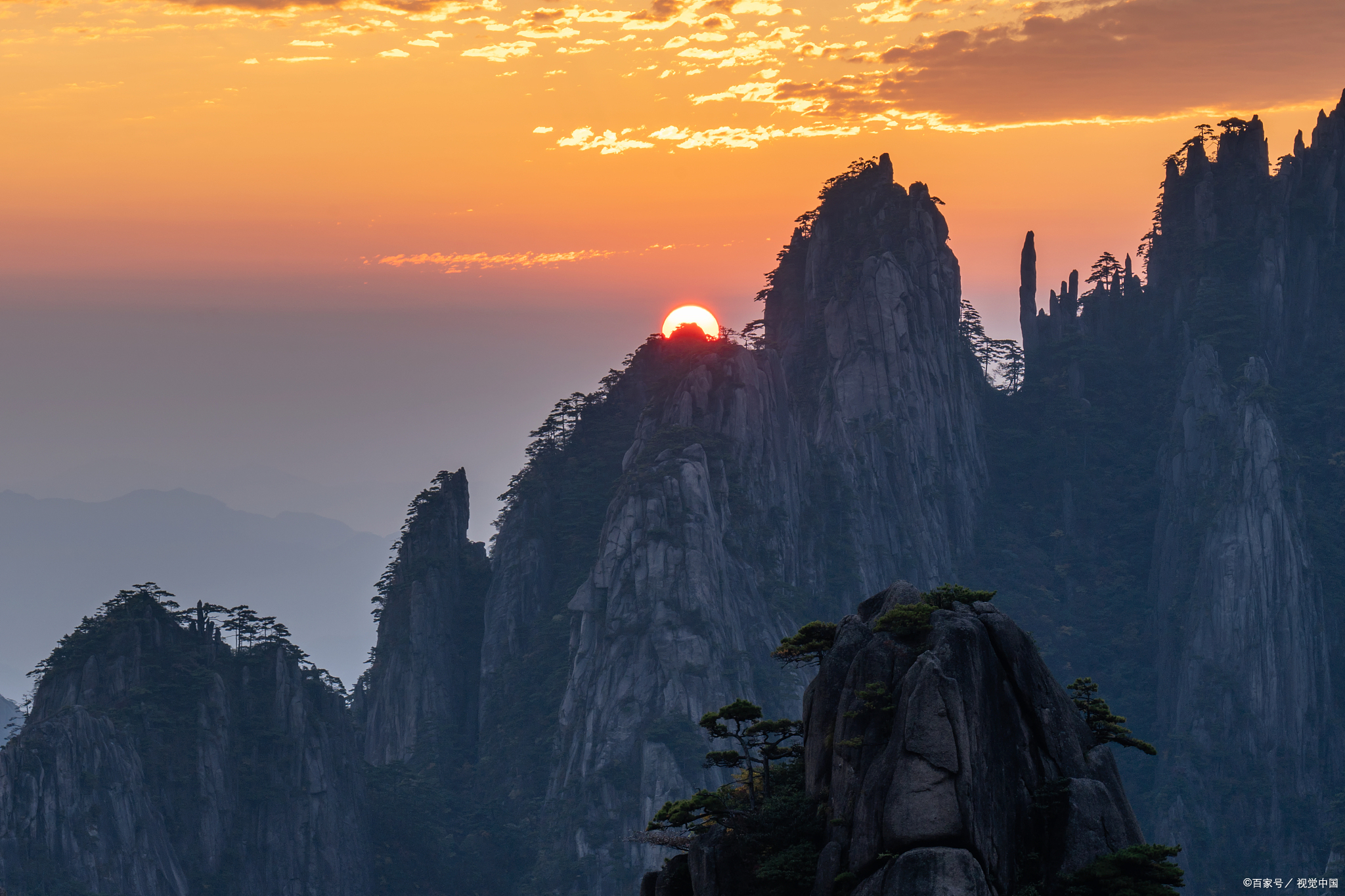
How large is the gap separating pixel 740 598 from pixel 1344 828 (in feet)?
169

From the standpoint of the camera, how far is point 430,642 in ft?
510

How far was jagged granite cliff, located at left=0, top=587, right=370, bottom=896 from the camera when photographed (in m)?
113

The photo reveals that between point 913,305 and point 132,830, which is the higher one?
point 913,305

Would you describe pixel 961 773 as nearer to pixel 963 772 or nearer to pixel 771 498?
pixel 963 772

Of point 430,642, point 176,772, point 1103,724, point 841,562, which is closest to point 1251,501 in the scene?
point 841,562

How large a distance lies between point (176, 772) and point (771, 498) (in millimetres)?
57896

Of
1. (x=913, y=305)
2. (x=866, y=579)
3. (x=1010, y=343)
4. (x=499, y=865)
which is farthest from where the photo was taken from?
(x=1010, y=343)

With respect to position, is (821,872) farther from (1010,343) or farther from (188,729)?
(1010,343)

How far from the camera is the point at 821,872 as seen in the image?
49.2 metres

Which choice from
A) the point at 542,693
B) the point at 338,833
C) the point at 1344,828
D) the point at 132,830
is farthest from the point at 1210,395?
the point at 132,830

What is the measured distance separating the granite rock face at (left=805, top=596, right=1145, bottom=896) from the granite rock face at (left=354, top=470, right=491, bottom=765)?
105402mm

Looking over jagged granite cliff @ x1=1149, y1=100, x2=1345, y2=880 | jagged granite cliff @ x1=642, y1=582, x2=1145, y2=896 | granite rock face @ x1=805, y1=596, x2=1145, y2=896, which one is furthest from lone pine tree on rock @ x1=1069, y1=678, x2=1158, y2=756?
jagged granite cliff @ x1=1149, y1=100, x2=1345, y2=880

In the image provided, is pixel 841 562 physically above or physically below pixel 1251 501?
below

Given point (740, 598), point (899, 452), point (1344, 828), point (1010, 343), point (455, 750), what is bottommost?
point (1344, 828)
